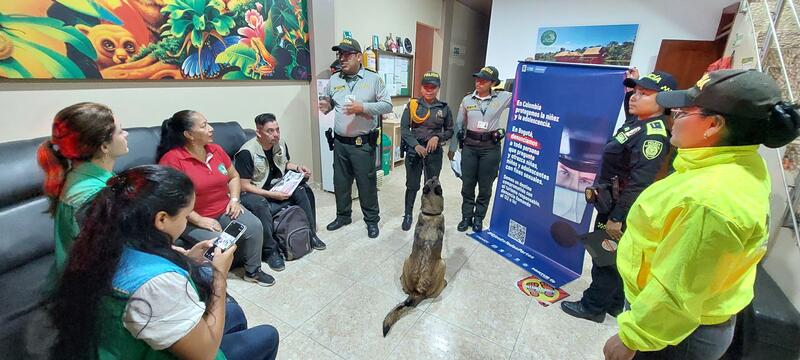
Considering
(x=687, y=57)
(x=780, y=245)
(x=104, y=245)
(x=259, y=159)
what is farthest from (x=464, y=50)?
(x=104, y=245)

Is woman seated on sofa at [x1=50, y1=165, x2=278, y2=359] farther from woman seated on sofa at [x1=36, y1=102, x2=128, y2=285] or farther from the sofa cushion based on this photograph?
the sofa cushion

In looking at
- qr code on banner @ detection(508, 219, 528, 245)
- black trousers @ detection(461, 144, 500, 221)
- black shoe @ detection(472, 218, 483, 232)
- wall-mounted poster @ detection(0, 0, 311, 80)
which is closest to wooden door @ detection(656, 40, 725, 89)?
black trousers @ detection(461, 144, 500, 221)

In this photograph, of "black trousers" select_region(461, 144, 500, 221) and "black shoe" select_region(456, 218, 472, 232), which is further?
"black shoe" select_region(456, 218, 472, 232)

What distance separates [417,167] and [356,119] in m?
0.74

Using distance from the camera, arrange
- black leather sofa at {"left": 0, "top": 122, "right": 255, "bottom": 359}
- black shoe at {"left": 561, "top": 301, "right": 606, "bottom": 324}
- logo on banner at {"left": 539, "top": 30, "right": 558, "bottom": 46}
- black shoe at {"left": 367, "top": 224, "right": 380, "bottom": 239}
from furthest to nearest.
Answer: logo on banner at {"left": 539, "top": 30, "right": 558, "bottom": 46} → black shoe at {"left": 367, "top": 224, "right": 380, "bottom": 239} → black shoe at {"left": 561, "top": 301, "right": 606, "bottom": 324} → black leather sofa at {"left": 0, "top": 122, "right": 255, "bottom": 359}

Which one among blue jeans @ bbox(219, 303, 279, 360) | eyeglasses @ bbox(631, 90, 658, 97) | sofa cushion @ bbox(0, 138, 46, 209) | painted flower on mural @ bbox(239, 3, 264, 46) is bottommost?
blue jeans @ bbox(219, 303, 279, 360)

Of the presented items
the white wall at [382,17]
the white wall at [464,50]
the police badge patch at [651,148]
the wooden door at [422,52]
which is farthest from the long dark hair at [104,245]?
the white wall at [464,50]

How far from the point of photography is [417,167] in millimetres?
3084

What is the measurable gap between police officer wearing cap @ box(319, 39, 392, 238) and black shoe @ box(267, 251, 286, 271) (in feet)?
2.70

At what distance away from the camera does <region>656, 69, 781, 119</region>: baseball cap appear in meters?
0.76

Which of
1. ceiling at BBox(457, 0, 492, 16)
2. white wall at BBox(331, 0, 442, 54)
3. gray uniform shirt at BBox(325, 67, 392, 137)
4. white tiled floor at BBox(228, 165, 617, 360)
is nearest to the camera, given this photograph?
white tiled floor at BBox(228, 165, 617, 360)

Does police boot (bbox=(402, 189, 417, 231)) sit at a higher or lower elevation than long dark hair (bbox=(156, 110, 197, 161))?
lower

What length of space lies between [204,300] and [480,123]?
2.39 metres

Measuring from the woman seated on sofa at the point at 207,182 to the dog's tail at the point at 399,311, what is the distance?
0.93m
